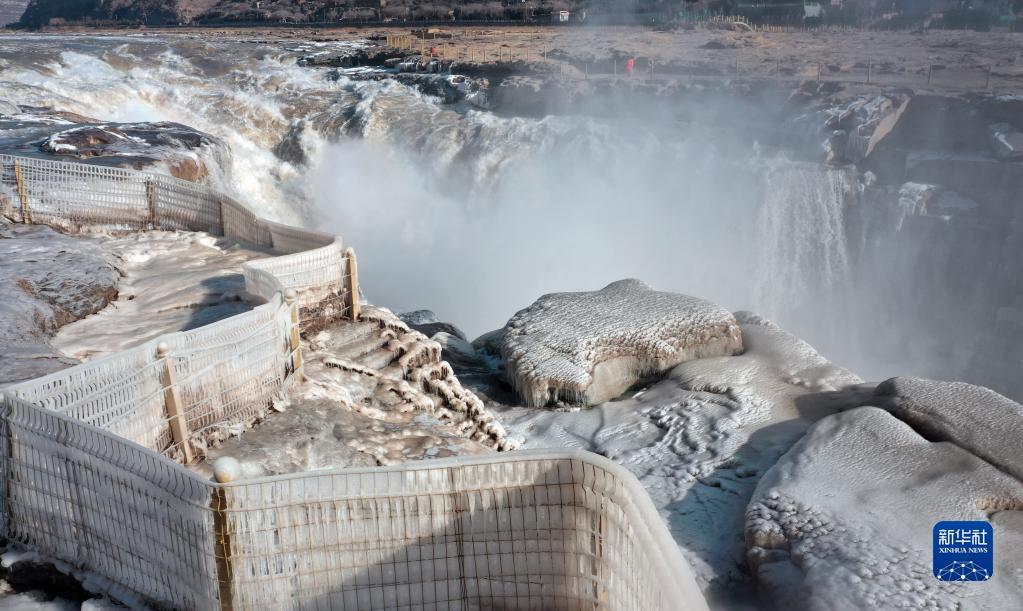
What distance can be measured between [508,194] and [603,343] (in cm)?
880

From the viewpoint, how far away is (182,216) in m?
7.70

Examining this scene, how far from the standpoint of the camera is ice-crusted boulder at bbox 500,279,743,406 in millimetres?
7578

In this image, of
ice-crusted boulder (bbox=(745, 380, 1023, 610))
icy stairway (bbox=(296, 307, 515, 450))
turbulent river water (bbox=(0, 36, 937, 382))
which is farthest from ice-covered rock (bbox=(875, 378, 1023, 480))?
turbulent river water (bbox=(0, 36, 937, 382))

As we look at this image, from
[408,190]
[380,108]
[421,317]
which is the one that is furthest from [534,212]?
[421,317]

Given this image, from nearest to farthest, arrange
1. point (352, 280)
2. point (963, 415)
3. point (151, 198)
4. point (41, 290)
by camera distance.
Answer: point (41, 290) → point (963, 415) → point (352, 280) → point (151, 198)

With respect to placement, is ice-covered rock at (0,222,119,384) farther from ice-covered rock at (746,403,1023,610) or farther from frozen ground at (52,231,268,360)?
ice-covered rock at (746,403,1023,610)

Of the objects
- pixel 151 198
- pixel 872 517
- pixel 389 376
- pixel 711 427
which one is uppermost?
pixel 151 198

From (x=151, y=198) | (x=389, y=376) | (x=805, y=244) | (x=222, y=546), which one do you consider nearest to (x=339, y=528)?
(x=222, y=546)

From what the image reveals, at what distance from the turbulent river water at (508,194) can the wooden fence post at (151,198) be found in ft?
20.3

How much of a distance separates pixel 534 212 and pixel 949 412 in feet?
35.1

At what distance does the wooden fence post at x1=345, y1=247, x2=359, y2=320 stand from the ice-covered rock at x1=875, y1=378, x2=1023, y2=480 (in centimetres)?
409

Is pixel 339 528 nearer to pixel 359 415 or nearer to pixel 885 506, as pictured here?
pixel 359 415

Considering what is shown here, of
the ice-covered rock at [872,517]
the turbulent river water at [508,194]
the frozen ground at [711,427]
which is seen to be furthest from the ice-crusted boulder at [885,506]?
the turbulent river water at [508,194]

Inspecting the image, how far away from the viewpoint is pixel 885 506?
5.01 metres
